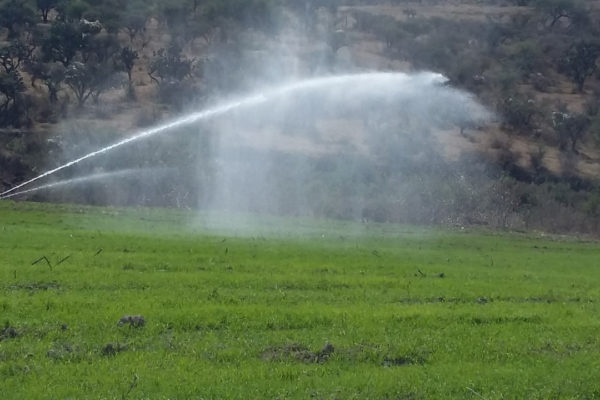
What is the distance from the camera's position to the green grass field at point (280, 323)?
1184cm

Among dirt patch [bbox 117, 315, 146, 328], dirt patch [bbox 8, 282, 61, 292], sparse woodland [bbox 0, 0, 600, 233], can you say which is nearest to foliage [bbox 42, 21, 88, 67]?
sparse woodland [bbox 0, 0, 600, 233]

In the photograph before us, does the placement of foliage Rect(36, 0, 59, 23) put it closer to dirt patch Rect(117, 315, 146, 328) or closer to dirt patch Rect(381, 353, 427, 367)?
dirt patch Rect(117, 315, 146, 328)

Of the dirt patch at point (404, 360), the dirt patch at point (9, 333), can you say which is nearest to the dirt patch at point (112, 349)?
the dirt patch at point (9, 333)

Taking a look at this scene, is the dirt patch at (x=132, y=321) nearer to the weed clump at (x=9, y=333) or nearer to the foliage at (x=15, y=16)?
the weed clump at (x=9, y=333)

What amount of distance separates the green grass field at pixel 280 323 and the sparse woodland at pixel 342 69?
28225mm

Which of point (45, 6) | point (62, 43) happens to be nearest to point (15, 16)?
point (45, 6)

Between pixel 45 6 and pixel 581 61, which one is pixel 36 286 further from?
pixel 581 61

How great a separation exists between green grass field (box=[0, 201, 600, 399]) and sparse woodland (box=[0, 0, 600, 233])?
2823 cm

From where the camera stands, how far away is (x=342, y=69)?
8275 centimetres

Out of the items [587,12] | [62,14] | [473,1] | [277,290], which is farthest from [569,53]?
[277,290]

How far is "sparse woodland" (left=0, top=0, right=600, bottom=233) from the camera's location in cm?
5775

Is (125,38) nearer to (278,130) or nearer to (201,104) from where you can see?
(201,104)

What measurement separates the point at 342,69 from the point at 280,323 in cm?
6946

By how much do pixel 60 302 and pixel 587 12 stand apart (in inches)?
4148
